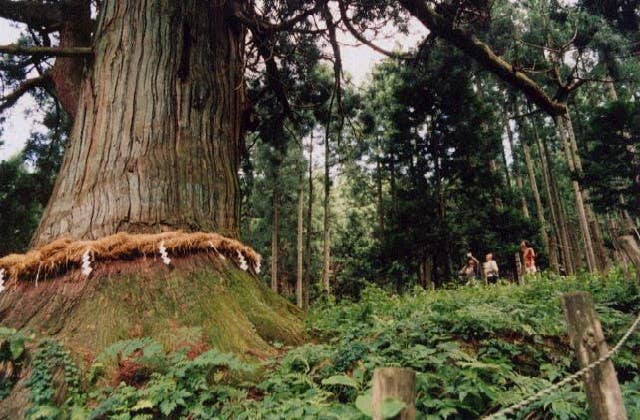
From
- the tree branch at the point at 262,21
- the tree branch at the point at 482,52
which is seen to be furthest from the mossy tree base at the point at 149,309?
the tree branch at the point at 482,52

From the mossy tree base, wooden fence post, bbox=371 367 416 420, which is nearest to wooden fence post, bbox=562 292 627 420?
wooden fence post, bbox=371 367 416 420

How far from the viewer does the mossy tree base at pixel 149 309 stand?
261 centimetres

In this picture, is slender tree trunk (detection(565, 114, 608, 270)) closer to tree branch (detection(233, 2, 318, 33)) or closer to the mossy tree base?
tree branch (detection(233, 2, 318, 33))

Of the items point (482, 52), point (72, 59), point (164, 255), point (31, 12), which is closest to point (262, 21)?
point (72, 59)

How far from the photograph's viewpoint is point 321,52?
606cm

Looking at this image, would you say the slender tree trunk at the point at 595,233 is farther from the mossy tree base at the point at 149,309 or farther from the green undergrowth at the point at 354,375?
the mossy tree base at the point at 149,309

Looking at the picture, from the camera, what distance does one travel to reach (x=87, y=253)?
2.91 meters

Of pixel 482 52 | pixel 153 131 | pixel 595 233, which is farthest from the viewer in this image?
pixel 595 233

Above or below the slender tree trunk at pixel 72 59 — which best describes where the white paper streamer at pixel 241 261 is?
below

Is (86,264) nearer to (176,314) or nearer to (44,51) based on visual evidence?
(176,314)

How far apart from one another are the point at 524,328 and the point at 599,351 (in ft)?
3.76

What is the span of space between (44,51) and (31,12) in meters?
1.07

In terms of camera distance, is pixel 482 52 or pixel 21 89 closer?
pixel 482 52

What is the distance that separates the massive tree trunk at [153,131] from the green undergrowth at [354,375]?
3.92 ft
